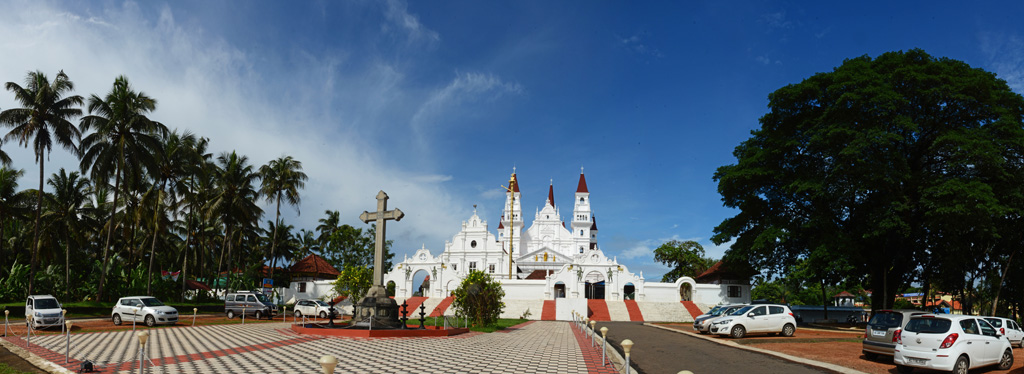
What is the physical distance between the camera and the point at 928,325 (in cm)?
1148

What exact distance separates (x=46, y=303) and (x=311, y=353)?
14.7 metres

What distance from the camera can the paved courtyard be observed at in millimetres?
11055

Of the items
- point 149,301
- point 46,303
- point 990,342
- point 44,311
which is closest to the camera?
point 990,342

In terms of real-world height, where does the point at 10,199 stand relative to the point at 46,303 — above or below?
above

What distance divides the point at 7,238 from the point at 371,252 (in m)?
30.7

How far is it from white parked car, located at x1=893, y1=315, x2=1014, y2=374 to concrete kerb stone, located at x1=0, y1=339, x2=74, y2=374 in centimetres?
1570

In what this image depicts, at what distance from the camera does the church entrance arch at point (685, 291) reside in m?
46.9

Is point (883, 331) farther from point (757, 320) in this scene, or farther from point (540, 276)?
point (540, 276)

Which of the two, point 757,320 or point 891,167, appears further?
point 891,167

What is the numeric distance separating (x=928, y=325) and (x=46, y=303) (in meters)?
27.5

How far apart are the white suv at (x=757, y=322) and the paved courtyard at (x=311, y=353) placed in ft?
18.6

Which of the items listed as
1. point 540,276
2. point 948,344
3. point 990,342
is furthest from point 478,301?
point 540,276

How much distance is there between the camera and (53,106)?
2756 centimetres

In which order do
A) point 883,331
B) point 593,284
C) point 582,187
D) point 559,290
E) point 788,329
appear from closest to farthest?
point 883,331, point 788,329, point 559,290, point 593,284, point 582,187
